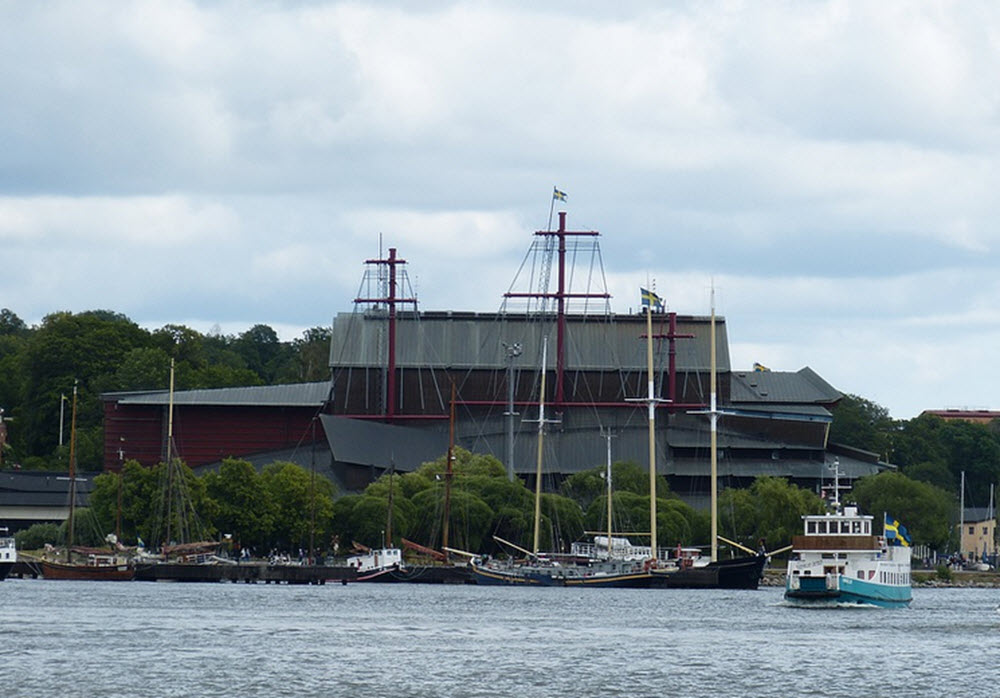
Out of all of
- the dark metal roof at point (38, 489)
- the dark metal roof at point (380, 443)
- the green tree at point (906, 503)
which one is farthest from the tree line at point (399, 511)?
the dark metal roof at point (38, 489)

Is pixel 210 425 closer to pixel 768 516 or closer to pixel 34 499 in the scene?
pixel 34 499

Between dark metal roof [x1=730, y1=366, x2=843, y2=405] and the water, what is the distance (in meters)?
75.7

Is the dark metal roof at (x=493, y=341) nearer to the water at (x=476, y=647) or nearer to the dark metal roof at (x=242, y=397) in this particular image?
the dark metal roof at (x=242, y=397)

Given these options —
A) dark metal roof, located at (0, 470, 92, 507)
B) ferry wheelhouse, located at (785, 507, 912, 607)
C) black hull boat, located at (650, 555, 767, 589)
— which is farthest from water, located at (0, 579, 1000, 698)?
dark metal roof, located at (0, 470, 92, 507)

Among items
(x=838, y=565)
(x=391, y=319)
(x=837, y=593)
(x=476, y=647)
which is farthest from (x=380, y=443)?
(x=476, y=647)

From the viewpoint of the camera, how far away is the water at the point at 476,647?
209 ft

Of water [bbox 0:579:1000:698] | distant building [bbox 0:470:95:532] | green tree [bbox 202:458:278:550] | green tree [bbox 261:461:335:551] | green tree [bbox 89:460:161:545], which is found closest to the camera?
water [bbox 0:579:1000:698]

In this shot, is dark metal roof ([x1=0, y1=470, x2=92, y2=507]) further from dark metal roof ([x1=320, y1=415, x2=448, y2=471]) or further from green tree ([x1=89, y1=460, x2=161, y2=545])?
green tree ([x1=89, y1=460, x2=161, y2=545])

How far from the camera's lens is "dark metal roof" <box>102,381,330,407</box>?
17538 centimetres

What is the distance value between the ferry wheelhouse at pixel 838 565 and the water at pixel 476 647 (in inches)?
37.1

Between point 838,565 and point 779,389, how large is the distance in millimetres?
90413

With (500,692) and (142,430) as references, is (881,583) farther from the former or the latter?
(142,430)

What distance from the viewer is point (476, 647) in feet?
252

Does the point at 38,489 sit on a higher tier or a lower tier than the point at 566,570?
higher
